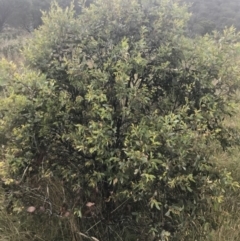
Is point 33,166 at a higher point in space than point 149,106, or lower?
lower

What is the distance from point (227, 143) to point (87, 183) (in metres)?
1.21

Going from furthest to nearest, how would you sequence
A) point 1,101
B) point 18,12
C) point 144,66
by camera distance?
point 18,12 → point 144,66 → point 1,101

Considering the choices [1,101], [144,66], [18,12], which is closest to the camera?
[1,101]

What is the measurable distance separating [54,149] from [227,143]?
1434 mm

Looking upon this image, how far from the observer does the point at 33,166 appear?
3045 millimetres

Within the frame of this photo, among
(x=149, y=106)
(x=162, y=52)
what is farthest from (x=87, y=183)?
(x=162, y=52)

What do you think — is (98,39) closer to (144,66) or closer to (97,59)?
(97,59)

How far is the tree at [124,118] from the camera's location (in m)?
2.73

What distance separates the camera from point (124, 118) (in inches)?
114

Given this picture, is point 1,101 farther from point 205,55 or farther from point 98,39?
point 205,55

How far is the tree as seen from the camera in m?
2.73

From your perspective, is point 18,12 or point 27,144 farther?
point 18,12

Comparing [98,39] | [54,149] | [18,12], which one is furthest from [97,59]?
[18,12]

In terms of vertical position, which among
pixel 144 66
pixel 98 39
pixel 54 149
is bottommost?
Answer: pixel 54 149
